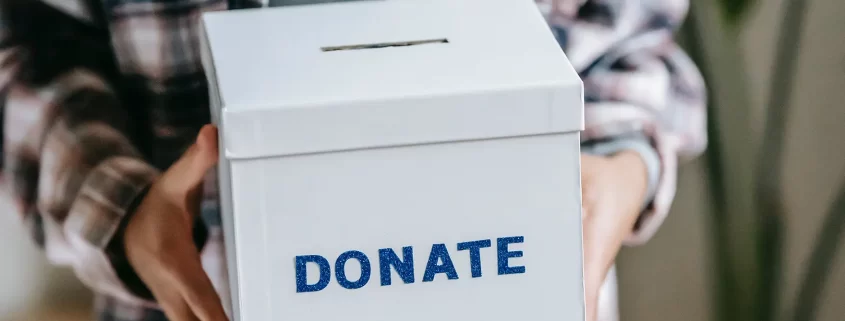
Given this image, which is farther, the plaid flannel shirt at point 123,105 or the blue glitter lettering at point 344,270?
the plaid flannel shirt at point 123,105

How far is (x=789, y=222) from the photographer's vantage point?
90 centimetres

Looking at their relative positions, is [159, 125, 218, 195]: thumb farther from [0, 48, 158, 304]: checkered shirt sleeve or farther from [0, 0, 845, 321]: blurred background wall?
[0, 0, 845, 321]: blurred background wall

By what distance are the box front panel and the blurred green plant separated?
40cm

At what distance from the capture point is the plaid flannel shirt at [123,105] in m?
0.67

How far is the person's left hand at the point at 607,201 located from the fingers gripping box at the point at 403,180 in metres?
0.14

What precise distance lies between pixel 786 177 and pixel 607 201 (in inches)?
11.3

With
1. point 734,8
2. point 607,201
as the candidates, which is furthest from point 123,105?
point 734,8

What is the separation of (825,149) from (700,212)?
0.42 feet

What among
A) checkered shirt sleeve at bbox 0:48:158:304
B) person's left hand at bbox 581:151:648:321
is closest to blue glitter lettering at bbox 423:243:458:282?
person's left hand at bbox 581:151:648:321

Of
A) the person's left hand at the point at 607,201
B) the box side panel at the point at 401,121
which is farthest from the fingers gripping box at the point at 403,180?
the person's left hand at the point at 607,201

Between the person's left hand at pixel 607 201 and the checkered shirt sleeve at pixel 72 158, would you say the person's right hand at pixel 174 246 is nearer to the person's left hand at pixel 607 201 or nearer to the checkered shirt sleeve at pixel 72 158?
the checkered shirt sleeve at pixel 72 158

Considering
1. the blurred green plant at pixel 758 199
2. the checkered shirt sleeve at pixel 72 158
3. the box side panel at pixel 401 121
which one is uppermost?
the box side panel at pixel 401 121

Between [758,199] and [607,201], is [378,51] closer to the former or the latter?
[607,201]

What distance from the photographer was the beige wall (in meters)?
0.84
